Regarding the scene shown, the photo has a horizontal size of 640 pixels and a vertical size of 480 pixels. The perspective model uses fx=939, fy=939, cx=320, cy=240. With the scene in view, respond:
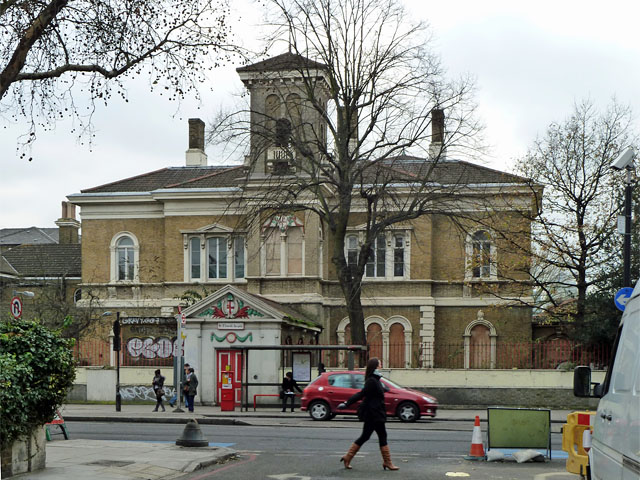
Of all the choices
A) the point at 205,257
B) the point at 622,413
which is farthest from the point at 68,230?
the point at 622,413

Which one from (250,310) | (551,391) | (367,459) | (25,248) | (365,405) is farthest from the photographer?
(25,248)

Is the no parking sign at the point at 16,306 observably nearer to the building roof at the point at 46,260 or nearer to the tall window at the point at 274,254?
the tall window at the point at 274,254

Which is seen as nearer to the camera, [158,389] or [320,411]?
[320,411]

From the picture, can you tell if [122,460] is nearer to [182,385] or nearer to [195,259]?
[182,385]

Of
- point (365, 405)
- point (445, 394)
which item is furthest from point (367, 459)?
point (445, 394)

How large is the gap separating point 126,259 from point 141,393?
12.8 meters

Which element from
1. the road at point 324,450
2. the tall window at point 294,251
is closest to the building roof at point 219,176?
the tall window at point 294,251

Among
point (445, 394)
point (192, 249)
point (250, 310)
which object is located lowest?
point (445, 394)

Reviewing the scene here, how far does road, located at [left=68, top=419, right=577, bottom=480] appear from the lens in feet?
49.3

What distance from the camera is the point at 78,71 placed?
52.2ft

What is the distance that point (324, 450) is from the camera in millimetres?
18922

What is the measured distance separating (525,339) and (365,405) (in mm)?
32393

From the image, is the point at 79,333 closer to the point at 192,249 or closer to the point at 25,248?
the point at 192,249

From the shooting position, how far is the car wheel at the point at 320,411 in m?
29.0
